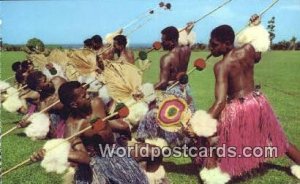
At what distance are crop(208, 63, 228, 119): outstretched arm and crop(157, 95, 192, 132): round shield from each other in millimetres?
196

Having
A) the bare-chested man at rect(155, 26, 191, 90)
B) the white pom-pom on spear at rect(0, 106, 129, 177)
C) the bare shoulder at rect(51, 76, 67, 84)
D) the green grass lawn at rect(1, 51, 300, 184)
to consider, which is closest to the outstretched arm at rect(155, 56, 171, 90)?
the bare-chested man at rect(155, 26, 191, 90)

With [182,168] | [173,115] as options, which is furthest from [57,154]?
[182,168]

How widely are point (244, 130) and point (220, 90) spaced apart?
42 centimetres

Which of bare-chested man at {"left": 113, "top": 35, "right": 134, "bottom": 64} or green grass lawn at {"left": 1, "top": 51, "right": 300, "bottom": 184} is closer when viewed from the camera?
green grass lawn at {"left": 1, "top": 51, "right": 300, "bottom": 184}

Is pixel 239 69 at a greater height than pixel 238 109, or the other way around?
pixel 239 69

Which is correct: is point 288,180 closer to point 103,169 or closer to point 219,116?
point 219,116

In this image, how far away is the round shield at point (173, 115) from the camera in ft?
15.1

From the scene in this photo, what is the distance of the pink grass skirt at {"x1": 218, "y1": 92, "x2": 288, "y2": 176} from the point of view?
15.6 feet

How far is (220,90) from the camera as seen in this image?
15.2 feet

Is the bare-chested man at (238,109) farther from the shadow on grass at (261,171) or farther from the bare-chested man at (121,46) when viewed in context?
the bare-chested man at (121,46)

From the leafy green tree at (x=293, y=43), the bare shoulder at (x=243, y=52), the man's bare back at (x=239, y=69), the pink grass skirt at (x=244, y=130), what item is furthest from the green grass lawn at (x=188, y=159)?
the leafy green tree at (x=293, y=43)

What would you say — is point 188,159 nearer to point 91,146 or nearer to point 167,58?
point 167,58

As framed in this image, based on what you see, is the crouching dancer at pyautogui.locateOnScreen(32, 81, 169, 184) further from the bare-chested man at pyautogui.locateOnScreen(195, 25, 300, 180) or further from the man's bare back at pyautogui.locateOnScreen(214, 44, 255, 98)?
the man's bare back at pyautogui.locateOnScreen(214, 44, 255, 98)

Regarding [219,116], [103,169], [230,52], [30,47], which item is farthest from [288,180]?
[30,47]
